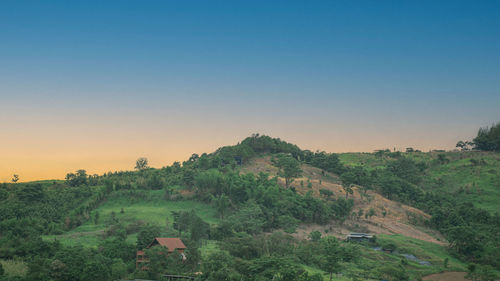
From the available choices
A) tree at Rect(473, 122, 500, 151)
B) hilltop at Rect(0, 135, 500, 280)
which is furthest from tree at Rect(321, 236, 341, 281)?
tree at Rect(473, 122, 500, 151)

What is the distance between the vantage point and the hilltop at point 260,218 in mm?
43562

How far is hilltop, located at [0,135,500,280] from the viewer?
143 ft

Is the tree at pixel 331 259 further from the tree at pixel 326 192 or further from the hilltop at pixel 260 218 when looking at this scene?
the tree at pixel 326 192

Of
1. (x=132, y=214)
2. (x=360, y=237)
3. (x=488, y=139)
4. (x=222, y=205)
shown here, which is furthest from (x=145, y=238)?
(x=488, y=139)

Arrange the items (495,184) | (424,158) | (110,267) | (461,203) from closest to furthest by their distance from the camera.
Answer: (110,267) < (461,203) < (495,184) < (424,158)

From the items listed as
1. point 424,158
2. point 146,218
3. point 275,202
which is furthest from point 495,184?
point 146,218

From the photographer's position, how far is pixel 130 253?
4625cm

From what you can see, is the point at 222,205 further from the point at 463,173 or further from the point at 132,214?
the point at 463,173

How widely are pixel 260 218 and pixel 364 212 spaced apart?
23451 millimetres

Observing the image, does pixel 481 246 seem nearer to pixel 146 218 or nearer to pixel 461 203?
pixel 461 203

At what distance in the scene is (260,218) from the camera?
62656mm

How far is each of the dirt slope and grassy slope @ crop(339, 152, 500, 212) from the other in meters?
15.2

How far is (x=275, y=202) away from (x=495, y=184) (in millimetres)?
52550

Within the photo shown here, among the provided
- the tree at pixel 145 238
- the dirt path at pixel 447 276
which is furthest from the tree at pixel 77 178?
the dirt path at pixel 447 276
